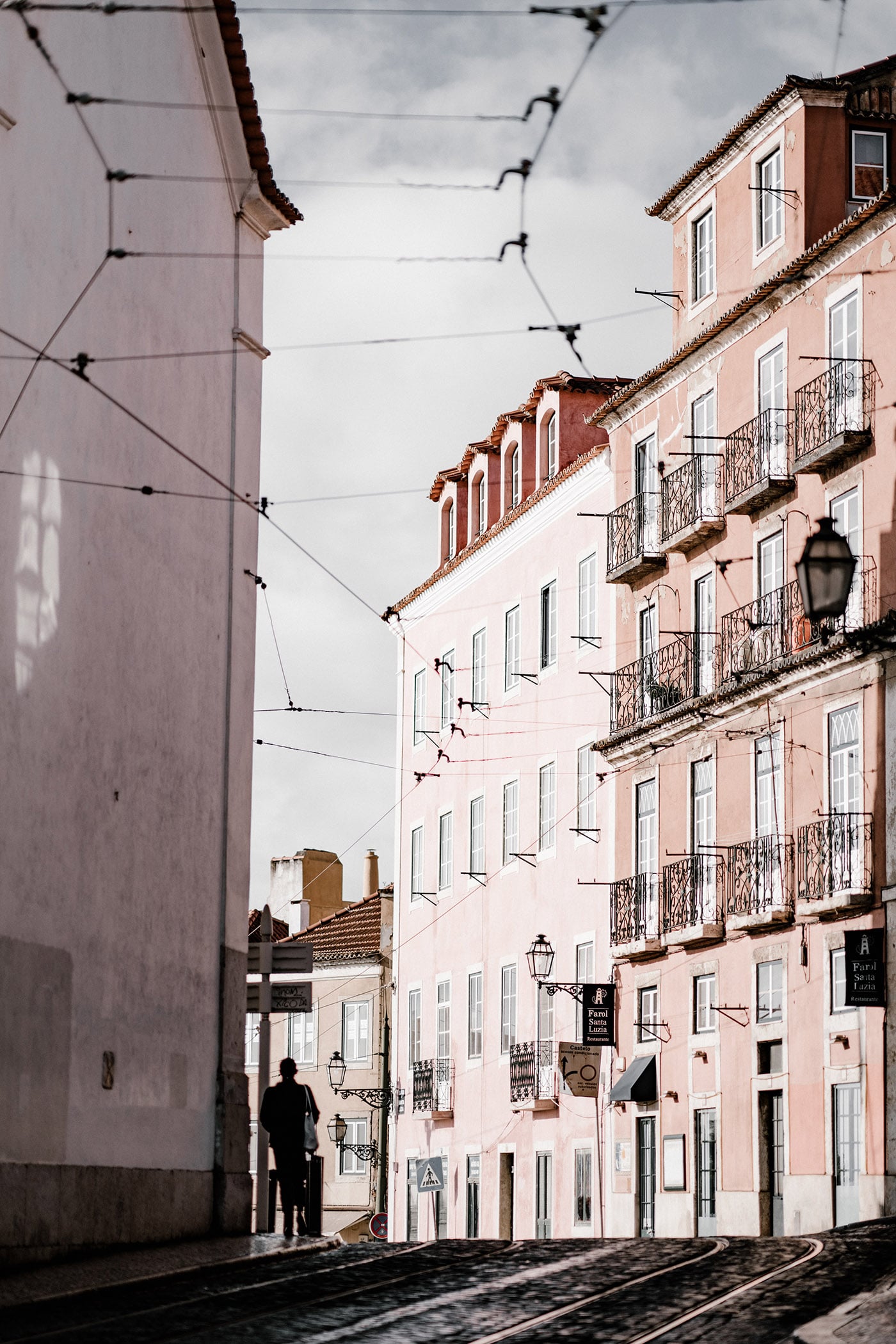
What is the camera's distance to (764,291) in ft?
104

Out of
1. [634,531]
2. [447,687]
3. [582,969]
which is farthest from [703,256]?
[447,687]

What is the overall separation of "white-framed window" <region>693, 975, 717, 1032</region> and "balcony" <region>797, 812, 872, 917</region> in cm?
339

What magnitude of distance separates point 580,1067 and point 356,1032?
928 inches

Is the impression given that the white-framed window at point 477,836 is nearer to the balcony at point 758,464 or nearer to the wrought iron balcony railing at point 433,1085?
the wrought iron balcony railing at point 433,1085

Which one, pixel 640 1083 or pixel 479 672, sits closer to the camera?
pixel 640 1083

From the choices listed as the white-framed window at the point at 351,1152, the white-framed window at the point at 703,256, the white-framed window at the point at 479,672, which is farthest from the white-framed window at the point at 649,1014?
the white-framed window at the point at 351,1152

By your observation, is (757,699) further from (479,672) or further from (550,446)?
(479,672)

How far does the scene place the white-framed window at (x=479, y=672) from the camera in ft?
141

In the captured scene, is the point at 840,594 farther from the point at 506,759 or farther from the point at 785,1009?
the point at 506,759

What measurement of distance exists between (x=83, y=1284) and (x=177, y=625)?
7951 mm

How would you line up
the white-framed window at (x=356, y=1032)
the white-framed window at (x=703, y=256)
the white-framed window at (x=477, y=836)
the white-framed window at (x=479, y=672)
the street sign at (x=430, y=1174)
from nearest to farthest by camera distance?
the white-framed window at (x=703, y=256)
the street sign at (x=430, y=1174)
the white-framed window at (x=477, y=836)
the white-framed window at (x=479, y=672)
the white-framed window at (x=356, y=1032)

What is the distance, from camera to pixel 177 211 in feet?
64.9

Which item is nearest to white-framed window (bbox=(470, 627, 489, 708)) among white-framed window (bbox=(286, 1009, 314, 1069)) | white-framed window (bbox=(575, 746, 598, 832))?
white-framed window (bbox=(575, 746, 598, 832))

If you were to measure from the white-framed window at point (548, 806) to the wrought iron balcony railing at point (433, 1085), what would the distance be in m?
5.88
